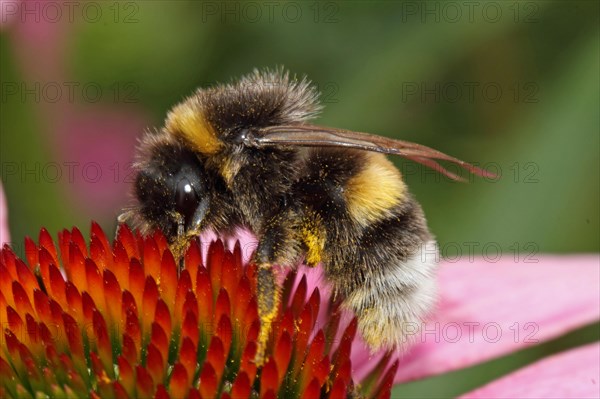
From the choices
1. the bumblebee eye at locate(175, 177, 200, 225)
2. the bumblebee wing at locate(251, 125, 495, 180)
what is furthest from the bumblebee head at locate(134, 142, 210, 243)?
the bumblebee wing at locate(251, 125, 495, 180)

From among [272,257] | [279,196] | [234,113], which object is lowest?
[272,257]

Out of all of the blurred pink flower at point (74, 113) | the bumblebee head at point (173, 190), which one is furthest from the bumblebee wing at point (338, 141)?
the blurred pink flower at point (74, 113)

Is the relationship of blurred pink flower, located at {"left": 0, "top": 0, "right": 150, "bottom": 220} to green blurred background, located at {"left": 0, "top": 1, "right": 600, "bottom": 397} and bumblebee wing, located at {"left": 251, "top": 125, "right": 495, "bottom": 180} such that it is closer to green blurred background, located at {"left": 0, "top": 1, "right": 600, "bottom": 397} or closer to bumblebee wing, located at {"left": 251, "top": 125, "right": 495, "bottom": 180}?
green blurred background, located at {"left": 0, "top": 1, "right": 600, "bottom": 397}

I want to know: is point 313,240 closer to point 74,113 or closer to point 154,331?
point 154,331

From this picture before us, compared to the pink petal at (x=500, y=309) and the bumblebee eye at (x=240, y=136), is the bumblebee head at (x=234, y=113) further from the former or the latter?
the pink petal at (x=500, y=309)

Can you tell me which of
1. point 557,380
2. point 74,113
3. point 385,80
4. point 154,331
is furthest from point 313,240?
point 74,113

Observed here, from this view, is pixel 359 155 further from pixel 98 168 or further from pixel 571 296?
pixel 98 168
